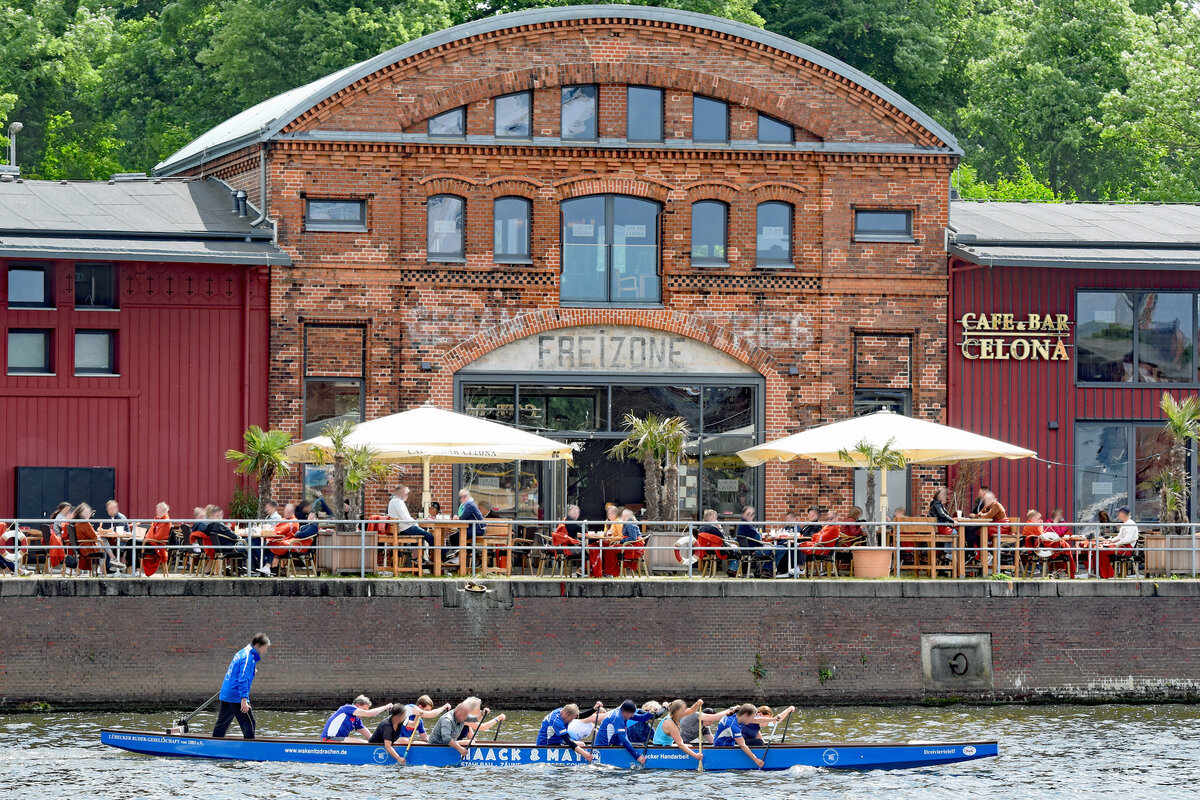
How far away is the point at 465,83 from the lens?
36312 millimetres

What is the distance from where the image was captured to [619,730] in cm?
2516

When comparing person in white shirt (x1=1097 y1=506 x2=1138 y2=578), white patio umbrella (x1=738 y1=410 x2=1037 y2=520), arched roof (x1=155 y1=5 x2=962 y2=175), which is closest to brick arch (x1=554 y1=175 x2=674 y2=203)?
arched roof (x1=155 y1=5 x2=962 y2=175)

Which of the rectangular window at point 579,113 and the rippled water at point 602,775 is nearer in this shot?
the rippled water at point 602,775

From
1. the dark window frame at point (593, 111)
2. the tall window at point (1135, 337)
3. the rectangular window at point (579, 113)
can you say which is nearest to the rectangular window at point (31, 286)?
the dark window frame at point (593, 111)

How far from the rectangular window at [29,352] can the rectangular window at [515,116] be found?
8794mm

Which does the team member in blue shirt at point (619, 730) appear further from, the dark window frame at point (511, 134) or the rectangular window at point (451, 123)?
the rectangular window at point (451, 123)

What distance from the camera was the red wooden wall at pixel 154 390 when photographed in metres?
34.9

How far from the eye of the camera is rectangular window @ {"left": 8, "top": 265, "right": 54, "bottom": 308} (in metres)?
35.0

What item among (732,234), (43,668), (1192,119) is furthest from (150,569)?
(1192,119)

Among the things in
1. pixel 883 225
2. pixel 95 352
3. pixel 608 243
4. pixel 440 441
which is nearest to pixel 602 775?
pixel 440 441

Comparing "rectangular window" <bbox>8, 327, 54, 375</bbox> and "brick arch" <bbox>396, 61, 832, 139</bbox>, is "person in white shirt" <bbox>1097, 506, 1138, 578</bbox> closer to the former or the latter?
"brick arch" <bbox>396, 61, 832, 139</bbox>

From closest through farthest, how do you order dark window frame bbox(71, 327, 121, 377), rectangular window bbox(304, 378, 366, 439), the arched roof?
dark window frame bbox(71, 327, 121, 377)
the arched roof
rectangular window bbox(304, 378, 366, 439)

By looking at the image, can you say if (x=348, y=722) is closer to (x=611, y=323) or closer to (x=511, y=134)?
(x=611, y=323)

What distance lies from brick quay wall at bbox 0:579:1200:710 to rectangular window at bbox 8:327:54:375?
7.96m
